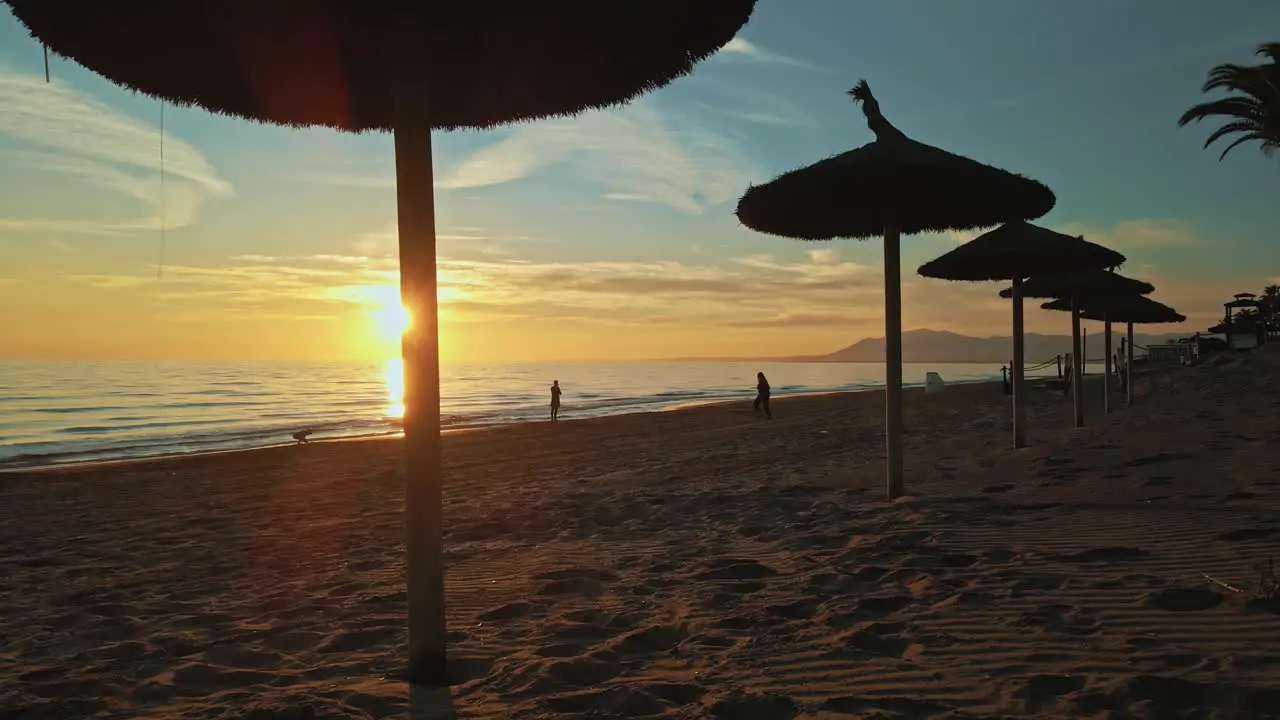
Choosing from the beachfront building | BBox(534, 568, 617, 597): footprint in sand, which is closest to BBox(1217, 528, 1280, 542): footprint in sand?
BBox(534, 568, 617, 597): footprint in sand

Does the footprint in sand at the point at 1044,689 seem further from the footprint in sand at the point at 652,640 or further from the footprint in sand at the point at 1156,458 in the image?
the footprint in sand at the point at 1156,458

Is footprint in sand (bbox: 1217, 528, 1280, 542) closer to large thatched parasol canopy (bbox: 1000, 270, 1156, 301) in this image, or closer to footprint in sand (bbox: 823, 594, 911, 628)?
footprint in sand (bbox: 823, 594, 911, 628)

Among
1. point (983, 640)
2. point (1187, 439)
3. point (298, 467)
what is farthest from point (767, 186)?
point (298, 467)

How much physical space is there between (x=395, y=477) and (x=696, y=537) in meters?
7.65

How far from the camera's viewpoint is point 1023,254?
967cm

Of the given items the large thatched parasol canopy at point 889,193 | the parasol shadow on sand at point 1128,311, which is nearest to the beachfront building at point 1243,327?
the parasol shadow on sand at point 1128,311

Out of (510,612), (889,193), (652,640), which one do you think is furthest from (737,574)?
(889,193)

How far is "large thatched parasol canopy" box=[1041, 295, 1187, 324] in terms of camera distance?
700 inches

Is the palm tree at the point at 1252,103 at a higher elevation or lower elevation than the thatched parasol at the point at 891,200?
higher

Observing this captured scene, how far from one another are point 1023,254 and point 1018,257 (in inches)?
5.9

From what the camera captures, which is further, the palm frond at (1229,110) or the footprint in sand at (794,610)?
the palm frond at (1229,110)

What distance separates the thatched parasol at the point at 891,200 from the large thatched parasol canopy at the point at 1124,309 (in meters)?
11.1

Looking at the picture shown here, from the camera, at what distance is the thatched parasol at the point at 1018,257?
9602 mm

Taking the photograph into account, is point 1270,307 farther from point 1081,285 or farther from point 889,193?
point 889,193
